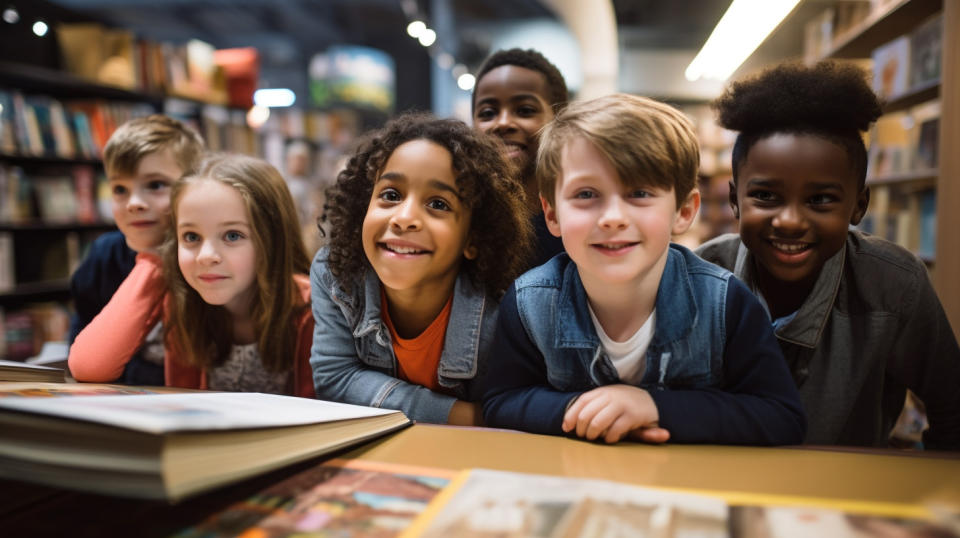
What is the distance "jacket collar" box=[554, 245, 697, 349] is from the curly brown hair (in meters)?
0.26

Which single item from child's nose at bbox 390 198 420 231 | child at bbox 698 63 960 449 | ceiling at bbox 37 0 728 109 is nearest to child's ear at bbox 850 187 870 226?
child at bbox 698 63 960 449

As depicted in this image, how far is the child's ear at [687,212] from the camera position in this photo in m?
0.98

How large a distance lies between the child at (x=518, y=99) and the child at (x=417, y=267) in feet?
1.80

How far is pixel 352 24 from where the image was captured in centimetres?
975

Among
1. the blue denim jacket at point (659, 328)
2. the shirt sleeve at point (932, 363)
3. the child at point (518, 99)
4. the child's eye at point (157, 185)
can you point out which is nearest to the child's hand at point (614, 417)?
the blue denim jacket at point (659, 328)

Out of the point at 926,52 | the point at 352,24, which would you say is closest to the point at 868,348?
the point at 926,52

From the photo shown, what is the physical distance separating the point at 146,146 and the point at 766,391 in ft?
5.31

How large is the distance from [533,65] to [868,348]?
126 centimetres

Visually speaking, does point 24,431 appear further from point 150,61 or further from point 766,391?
point 150,61

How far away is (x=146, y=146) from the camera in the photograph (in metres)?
1.67

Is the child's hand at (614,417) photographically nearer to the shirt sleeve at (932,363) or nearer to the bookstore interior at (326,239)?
the bookstore interior at (326,239)

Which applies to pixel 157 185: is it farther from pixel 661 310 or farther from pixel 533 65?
pixel 661 310

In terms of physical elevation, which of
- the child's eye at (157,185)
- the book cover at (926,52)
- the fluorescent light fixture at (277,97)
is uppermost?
the fluorescent light fixture at (277,97)

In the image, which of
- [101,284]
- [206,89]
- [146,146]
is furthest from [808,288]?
[206,89]
